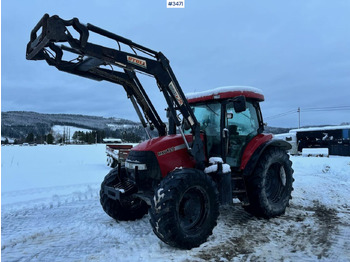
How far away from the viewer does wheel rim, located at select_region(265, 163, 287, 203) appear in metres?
5.53

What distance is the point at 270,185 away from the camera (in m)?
5.58

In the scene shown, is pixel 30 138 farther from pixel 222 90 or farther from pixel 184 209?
pixel 184 209

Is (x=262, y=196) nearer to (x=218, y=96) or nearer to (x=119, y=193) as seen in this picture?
(x=218, y=96)

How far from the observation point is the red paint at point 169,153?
165 inches

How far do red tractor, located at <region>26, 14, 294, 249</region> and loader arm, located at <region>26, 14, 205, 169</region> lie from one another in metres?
0.01

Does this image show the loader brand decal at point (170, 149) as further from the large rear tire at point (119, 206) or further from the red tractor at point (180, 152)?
the large rear tire at point (119, 206)

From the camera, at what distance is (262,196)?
4.86 meters

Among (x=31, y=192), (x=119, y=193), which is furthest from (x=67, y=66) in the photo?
(x=31, y=192)

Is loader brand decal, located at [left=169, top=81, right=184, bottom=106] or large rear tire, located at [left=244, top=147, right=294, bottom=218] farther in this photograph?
large rear tire, located at [left=244, top=147, right=294, bottom=218]

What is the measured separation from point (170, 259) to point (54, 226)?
2.25m

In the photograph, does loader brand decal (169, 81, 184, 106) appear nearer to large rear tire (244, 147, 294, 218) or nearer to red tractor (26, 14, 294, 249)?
red tractor (26, 14, 294, 249)

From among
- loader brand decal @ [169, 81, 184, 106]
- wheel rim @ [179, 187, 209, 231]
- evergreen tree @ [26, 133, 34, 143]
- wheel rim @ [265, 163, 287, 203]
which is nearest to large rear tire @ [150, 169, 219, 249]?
wheel rim @ [179, 187, 209, 231]

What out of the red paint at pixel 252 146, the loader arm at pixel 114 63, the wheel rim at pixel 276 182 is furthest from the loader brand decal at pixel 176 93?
the wheel rim at pixel 276 182

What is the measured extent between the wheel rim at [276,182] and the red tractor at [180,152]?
0.02 meters
